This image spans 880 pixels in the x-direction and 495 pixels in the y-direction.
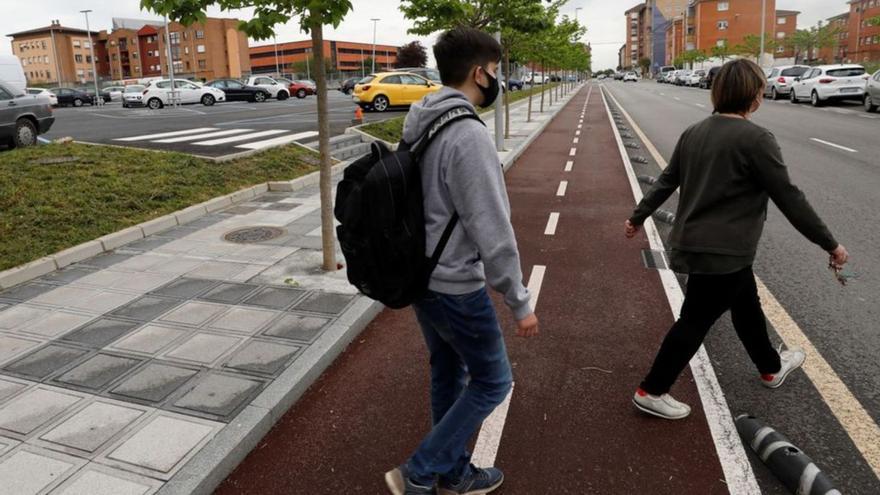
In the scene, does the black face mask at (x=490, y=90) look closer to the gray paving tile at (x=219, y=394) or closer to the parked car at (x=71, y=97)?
the gray paving tile at (x=219, y=394)

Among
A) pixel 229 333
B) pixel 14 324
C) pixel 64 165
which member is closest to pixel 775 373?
pixel 229 333

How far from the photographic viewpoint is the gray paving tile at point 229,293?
534cm

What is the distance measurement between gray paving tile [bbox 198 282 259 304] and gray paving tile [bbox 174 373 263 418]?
4.81ft

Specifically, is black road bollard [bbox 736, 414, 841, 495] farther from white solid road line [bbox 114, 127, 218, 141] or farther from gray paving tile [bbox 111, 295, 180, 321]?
white solid road line [bbox 114, 127, 218, 141]

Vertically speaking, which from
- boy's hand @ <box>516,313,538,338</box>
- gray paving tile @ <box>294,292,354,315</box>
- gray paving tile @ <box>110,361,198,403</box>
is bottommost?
gray paving tile @ <box>110,361,198,403</box>

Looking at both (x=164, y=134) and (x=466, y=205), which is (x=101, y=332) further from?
(x=164, y=134)

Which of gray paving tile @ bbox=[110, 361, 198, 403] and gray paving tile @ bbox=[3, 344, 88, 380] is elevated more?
gray paving tile @ bbox=[3, 344, 88, 380]

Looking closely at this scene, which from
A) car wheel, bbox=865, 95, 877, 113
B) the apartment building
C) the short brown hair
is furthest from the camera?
the apartment building

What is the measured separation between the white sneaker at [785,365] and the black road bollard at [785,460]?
525mm

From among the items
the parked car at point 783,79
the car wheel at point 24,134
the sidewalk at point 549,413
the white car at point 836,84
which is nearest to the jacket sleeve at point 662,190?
the sidewalk at point 549,413

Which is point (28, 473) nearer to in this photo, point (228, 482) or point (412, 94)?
point (228, 482)

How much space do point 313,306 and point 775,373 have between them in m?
3.38

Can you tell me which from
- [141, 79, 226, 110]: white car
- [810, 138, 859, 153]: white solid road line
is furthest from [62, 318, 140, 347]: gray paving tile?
[141, 79, 226, 110]: white car

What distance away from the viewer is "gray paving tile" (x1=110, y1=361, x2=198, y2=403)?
3725 millimetres
